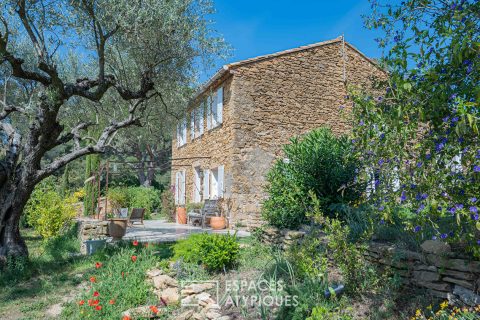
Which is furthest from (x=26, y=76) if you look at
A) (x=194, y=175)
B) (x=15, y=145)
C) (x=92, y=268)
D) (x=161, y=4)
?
(x=194, y=175)

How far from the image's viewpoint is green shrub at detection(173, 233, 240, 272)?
204 inches

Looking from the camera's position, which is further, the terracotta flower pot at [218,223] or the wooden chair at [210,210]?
the wooden chair at [210,210]

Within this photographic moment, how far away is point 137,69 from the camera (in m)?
9.25

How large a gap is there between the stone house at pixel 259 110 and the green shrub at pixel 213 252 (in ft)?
17.0

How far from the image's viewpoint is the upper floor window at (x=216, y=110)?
12.8 metres

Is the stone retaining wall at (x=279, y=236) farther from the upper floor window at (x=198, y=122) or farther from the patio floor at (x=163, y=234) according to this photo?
the upper floor window at (x=198, y=122)

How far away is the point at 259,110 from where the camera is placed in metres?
12.2

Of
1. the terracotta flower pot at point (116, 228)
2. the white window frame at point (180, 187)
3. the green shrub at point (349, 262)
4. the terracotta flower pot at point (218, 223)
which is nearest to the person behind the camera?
the green shrub at point (349, 262)

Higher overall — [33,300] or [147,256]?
[147,256]

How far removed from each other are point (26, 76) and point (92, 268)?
366cm

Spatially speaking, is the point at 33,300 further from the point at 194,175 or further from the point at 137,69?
the point at 194,175

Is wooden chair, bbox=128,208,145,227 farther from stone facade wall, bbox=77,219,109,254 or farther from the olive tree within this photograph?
the olive tree

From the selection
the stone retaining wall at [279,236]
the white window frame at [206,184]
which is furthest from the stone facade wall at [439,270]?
the white window frame at [206,184]

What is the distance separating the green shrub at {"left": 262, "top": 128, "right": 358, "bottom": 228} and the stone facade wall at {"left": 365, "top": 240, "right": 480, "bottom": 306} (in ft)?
7.10
